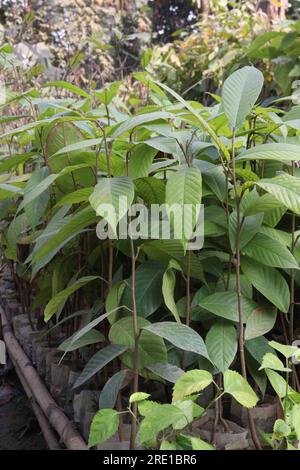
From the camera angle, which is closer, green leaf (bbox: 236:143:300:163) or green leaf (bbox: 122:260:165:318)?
green leaf (bbox: 236:143:300:163)

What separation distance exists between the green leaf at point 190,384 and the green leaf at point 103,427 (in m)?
0.09

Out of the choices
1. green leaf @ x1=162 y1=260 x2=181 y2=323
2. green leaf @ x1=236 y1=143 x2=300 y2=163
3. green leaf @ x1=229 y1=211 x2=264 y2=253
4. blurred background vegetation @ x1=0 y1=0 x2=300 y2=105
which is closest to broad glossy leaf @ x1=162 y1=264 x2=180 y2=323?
green leaf @ x1=162 y1=260 x2=181 y2=323

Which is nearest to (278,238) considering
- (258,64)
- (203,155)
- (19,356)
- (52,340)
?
(203,155)

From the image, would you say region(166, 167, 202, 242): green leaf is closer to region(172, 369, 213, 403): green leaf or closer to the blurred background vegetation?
region(172, 369, 213, 403): green leaf

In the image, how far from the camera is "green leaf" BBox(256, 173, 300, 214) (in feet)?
2.23

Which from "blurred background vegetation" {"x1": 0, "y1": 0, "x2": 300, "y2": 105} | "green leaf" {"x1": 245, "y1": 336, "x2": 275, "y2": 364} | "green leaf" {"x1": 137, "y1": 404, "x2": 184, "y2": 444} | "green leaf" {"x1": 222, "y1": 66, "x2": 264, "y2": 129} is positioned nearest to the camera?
"green leaf" {"x1": 137, "y1": 404, "x2": 184, "y2": 444}

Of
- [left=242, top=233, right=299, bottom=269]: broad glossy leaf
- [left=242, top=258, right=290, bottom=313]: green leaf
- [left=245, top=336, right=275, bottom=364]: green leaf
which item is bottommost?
[left=245, top=336, right=275, bottom=364]: green leaf

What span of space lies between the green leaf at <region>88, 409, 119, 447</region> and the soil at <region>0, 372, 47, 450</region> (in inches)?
22.2

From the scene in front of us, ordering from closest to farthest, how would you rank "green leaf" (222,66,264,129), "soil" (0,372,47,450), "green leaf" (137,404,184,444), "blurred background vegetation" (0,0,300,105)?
"green leaf" (137,404,184,444), "green leaf" (222,66,264,129), "soil" (0,372,47,450), "blurred background vegetation" (0,0,300,105)

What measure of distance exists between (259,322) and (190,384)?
0.23m

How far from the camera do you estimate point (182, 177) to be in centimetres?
71

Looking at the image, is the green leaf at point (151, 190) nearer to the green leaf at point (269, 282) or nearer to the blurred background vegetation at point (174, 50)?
the green leaf at point (269, 282)

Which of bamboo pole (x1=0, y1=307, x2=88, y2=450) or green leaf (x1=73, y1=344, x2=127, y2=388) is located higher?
green leaf (x1=73, y1=344, x2=127, y2=388)

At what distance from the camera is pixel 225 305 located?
2.80 feet
